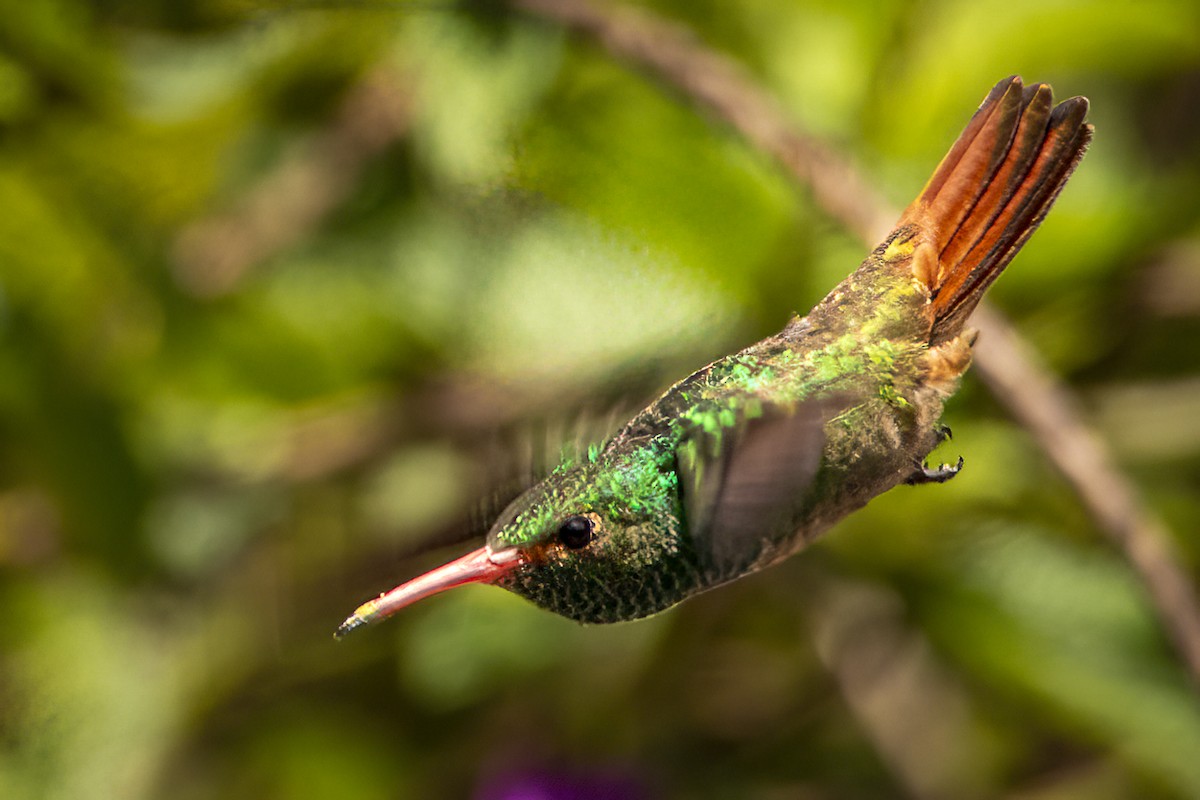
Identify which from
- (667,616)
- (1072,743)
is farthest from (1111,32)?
(1072,743)

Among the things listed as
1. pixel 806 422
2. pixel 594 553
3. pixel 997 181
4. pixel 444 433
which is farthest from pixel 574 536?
pixel 444 433

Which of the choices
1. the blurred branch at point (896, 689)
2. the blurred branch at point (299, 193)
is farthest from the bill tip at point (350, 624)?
the blurred branch at point (299, 193)

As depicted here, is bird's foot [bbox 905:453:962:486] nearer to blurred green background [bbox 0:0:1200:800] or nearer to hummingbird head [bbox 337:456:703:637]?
hummingbird head [bbox 337:456:703:637]

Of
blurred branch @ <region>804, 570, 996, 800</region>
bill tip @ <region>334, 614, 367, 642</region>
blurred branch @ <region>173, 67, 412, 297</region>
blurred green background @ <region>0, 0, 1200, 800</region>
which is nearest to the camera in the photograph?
bill tip @ <region>334, 614, 367, 642</region>

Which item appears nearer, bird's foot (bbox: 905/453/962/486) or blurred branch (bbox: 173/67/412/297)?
bird's foot (bbox: 905/453/962/486)

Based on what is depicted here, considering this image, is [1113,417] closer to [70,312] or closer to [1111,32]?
[1111,32]

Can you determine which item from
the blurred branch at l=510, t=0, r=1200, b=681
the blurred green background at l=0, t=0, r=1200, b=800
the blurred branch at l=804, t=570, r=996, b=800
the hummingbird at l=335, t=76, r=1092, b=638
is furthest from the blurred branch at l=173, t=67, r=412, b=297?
the hummingbird at l=335, t=76, r=1092, b=638

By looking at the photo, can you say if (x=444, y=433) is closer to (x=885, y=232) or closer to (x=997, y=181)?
(x=885, y=232)
